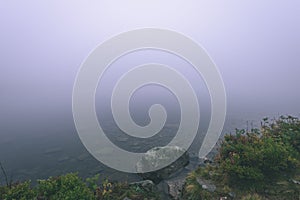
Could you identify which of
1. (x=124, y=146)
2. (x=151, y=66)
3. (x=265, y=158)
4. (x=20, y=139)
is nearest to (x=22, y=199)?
(x=151, y=66)

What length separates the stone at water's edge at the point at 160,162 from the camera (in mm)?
14375

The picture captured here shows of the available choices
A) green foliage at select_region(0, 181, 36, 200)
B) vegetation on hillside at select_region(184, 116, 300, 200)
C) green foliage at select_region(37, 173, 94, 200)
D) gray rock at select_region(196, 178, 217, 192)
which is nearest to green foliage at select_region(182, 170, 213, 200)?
vegetation on hillside at select_region(184, 116, 300, 200)

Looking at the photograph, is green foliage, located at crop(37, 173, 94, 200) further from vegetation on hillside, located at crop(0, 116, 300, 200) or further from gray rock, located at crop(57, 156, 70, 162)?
gray rock, located at crop(57, 156, 70, 162)

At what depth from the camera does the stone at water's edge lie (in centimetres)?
1438

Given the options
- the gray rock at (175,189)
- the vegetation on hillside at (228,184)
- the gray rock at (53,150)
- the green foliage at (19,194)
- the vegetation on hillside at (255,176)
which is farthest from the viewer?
the gray rock at (53,150)

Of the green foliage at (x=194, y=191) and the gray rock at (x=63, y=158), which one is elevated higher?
the green foliage at (x=194, y=191)

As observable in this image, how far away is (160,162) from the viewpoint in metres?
14.8

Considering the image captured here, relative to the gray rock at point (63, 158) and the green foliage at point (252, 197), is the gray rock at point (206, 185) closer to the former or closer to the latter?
the green foliage at point (252, 197)

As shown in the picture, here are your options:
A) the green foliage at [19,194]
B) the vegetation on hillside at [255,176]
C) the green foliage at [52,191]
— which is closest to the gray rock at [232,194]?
the vegetation on hillside at [255,176]

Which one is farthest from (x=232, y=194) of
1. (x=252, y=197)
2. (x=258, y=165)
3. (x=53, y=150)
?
(x=53, y=150)

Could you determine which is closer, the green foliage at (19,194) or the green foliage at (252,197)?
the green foliage at (19,194)

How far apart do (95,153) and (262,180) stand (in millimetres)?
16228

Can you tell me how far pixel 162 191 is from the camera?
1204cm

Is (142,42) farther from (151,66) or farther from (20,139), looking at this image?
(20,139)
